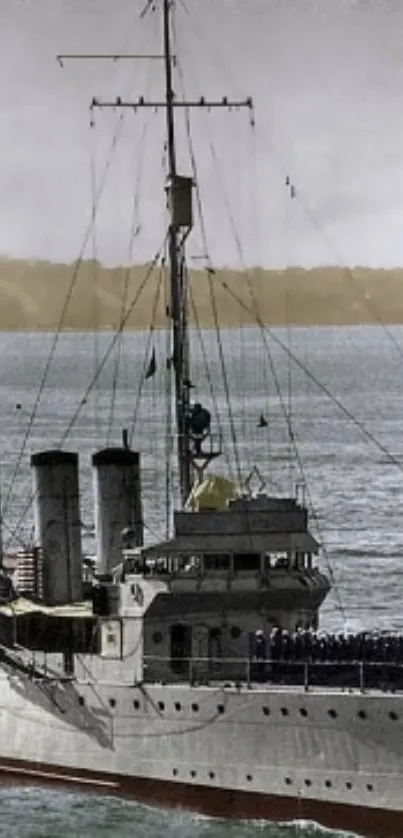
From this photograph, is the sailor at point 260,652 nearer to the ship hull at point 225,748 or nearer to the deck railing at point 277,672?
the deck railing at point 277,672

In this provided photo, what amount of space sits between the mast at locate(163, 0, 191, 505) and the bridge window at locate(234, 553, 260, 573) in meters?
2.30

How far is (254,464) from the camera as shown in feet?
226

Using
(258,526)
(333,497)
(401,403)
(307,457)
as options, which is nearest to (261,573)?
(258,526)

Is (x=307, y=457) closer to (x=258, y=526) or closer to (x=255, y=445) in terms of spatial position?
(x=255, y=445)

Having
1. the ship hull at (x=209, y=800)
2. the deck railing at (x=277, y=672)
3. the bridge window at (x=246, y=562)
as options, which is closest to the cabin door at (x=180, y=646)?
the deck railing at (x=277, y=672)

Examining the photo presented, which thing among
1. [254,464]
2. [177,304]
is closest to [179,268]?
[177,304]

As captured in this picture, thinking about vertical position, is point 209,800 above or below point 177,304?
below

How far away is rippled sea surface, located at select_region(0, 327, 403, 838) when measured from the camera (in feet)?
135

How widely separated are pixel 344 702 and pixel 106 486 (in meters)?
9.03

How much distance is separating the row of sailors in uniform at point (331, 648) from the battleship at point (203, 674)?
0.9 inches

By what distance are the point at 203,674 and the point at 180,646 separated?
822mm

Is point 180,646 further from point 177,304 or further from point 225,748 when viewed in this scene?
point 177,304

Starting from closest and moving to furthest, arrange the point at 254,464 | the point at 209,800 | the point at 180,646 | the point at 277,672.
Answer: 1. the point at 277,672
2. the point at 209,800
3. the point at 180,646
4. the point at 254,464

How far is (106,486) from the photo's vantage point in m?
46.2
